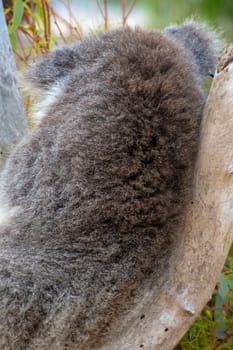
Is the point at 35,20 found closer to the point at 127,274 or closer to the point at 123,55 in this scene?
the point at 123,55

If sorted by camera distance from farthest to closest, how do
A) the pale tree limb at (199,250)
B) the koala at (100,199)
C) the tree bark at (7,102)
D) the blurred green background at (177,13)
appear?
the tree bark at (7,102)
the blurred green background at (177,13)
the koala at (100,199)
the pale tree limb at (199,250)

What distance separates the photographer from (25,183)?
2012 mm

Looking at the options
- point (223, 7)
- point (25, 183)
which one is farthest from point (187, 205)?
point (223, 7)

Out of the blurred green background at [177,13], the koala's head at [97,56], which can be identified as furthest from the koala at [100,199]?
the blurred green background at [177,13]

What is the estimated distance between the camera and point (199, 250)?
1.73 meters

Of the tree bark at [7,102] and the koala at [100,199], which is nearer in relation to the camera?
the koala at [100,199]

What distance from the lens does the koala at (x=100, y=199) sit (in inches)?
70.1

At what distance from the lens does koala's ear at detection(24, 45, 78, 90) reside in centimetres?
222

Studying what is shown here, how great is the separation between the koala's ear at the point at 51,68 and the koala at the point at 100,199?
0.18 meters

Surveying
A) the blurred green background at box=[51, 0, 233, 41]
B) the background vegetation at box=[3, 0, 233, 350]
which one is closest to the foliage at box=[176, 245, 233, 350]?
the background vegetation at box=[3, 0, 233, 350]

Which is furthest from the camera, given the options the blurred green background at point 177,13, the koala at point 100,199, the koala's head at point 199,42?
the koala's head at point 199,42

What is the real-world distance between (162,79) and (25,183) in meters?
0.52

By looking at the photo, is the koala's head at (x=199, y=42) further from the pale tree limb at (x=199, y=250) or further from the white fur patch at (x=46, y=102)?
the pale tree limb at (x=199, y=250)

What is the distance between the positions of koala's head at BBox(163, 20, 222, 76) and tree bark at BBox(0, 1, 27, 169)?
0.58m
